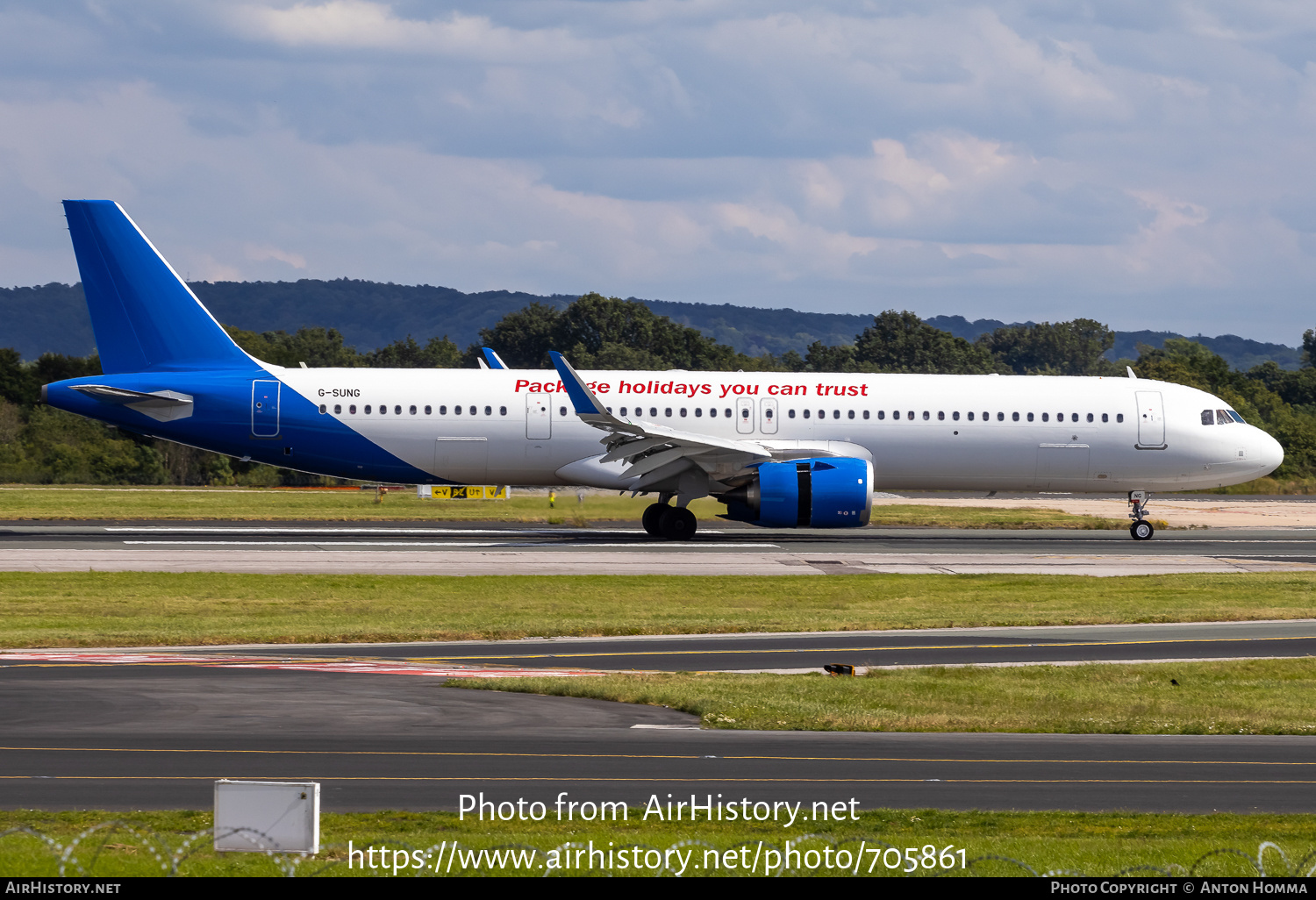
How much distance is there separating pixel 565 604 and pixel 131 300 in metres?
17.8

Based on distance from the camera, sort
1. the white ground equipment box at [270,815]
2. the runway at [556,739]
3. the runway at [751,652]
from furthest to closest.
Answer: the runway at [751,652] → the runway at [556,739] → the white ground equipment box at [270,815]

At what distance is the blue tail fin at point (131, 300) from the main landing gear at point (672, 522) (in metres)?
11.7

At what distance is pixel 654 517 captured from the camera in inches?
1486

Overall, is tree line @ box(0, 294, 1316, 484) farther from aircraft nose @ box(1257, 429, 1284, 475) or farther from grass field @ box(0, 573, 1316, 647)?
grass field @ box(0, 573, 1316, 647)

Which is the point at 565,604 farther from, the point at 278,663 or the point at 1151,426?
the point at 1151,426

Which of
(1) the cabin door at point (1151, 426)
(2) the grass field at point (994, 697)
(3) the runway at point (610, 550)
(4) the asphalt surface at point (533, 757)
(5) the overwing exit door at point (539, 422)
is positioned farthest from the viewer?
(1) the cabin door at point (1151, 426)

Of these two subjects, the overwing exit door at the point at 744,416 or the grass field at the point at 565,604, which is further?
the overwing exit door at the point at 744,416

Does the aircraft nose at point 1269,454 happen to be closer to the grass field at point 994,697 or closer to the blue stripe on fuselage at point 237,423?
the grass field at point 994,697

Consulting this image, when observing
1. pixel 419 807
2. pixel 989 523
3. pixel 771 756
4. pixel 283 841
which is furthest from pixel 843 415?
pixel 283 841

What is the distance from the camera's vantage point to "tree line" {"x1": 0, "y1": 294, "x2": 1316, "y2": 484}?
66.9 metres

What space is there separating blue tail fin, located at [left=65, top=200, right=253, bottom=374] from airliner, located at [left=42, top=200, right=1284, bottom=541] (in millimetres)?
46

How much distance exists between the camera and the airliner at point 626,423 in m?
35.7

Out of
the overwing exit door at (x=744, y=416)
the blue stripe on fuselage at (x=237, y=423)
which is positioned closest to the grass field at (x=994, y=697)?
the overwing exit door at (x=744, y=416)

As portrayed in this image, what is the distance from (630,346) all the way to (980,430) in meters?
72.5
